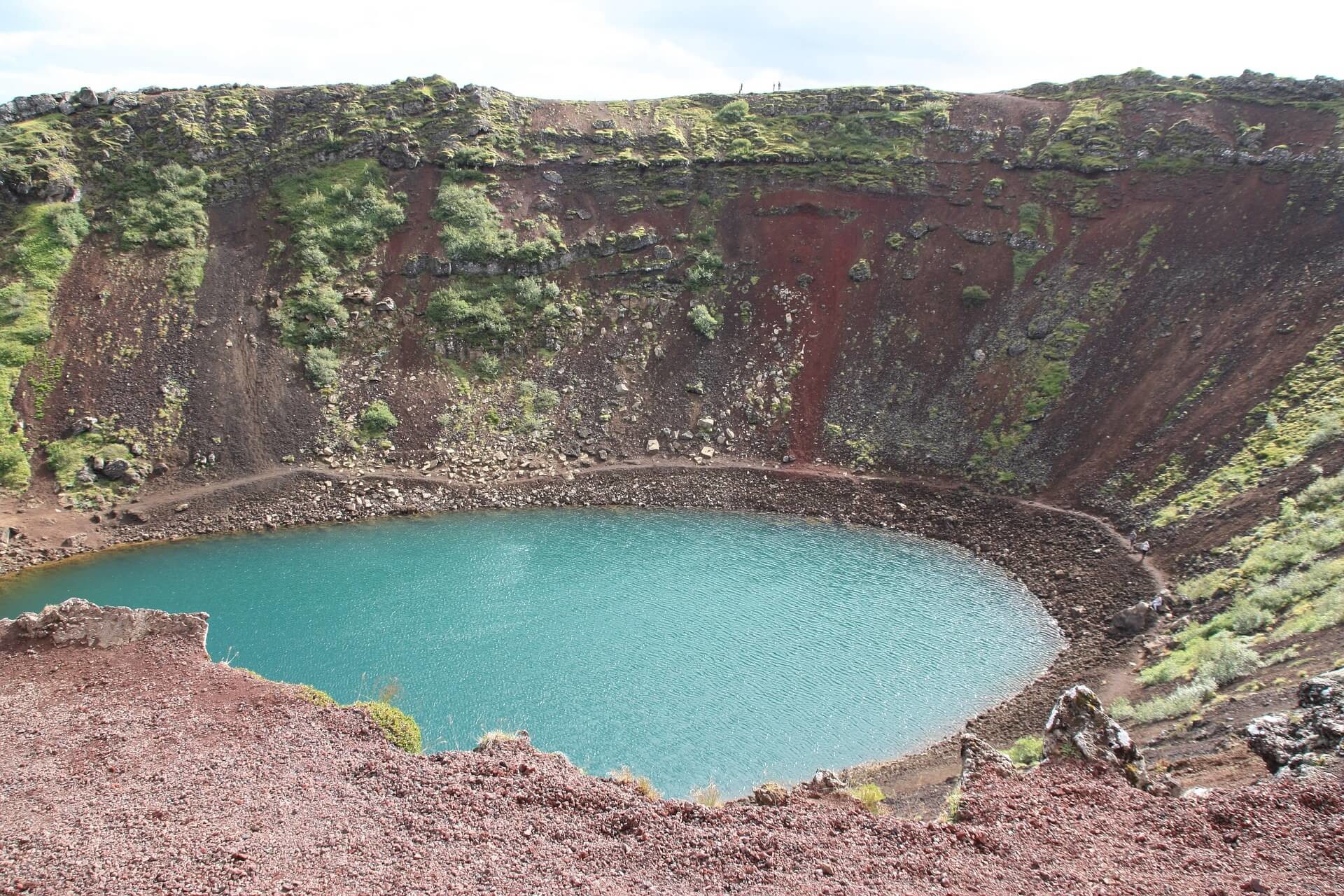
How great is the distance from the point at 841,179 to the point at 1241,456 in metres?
34.9

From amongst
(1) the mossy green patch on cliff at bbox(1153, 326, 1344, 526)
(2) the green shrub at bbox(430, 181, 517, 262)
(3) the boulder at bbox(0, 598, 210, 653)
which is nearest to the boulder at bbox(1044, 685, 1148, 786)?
(1) the mossy green patch on cliff at bbox(1153, 326, 1344, 526)

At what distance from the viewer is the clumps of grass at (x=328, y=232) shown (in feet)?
177

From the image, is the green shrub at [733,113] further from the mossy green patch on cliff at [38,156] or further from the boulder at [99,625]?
the boulder at [99,625]

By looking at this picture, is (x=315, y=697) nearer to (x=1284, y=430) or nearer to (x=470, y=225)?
(x=1284, y=430)

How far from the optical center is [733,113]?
67438mm

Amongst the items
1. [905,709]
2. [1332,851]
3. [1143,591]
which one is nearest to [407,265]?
[905,709]

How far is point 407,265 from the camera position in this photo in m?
57.7

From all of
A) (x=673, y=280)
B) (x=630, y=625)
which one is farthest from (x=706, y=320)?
(x=630, y=625)

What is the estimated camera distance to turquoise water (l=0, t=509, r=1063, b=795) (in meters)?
29.5

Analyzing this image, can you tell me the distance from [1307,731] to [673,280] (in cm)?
4748

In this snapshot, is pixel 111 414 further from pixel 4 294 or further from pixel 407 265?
pixel 407 265

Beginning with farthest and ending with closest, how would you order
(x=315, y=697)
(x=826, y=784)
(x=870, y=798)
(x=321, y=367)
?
(x=321, y=367) < (x=315, y=697) < (x=870, y=798) < (x=826, y=784)

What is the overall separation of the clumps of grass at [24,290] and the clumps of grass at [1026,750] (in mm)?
52002

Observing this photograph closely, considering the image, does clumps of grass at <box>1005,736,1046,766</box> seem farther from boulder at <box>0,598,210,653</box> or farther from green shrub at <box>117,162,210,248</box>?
green shrub at <box>117,162,210,248</box>
